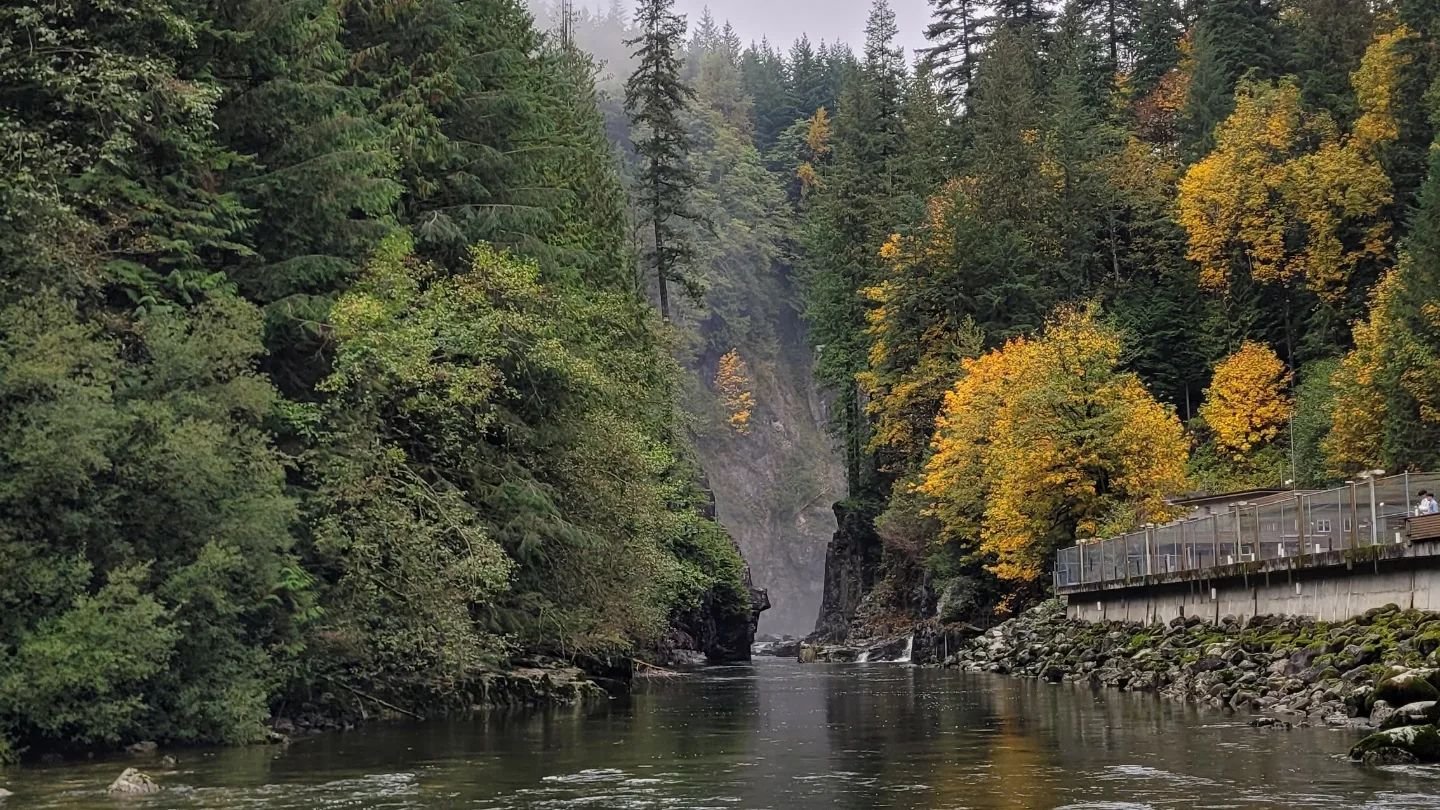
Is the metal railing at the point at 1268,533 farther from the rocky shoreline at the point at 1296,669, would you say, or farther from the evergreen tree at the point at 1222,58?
the evergreen tree at the point at 1222,58

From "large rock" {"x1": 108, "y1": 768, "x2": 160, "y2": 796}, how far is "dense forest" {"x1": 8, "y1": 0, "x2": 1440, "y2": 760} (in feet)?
10.3

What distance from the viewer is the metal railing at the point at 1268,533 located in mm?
27688

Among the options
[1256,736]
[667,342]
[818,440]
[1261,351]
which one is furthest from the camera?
[818,440]

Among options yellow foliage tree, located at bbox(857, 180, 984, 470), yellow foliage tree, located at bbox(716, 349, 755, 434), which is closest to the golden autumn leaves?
yellow foliage tree, located at bbox(857, 180, 984, 470)

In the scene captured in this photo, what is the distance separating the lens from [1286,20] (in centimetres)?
8344

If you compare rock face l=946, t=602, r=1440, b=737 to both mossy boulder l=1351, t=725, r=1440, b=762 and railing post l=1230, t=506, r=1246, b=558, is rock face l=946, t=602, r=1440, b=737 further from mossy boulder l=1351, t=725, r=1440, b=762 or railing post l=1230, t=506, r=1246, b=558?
railing post l=1230, t=506, r=1246, b=558

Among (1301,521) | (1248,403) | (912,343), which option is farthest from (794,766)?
(912,343)

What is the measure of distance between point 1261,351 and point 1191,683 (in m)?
40.4

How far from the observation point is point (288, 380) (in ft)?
98.1

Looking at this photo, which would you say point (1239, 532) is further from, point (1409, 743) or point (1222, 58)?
point (1222, 58)

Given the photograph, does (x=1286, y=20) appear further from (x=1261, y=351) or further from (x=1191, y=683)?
(x=1191, y=683)

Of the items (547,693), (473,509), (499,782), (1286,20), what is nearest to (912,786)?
(499,782)

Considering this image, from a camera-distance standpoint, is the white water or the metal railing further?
the white water

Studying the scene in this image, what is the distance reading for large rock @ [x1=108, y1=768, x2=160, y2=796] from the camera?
57.1 ft
